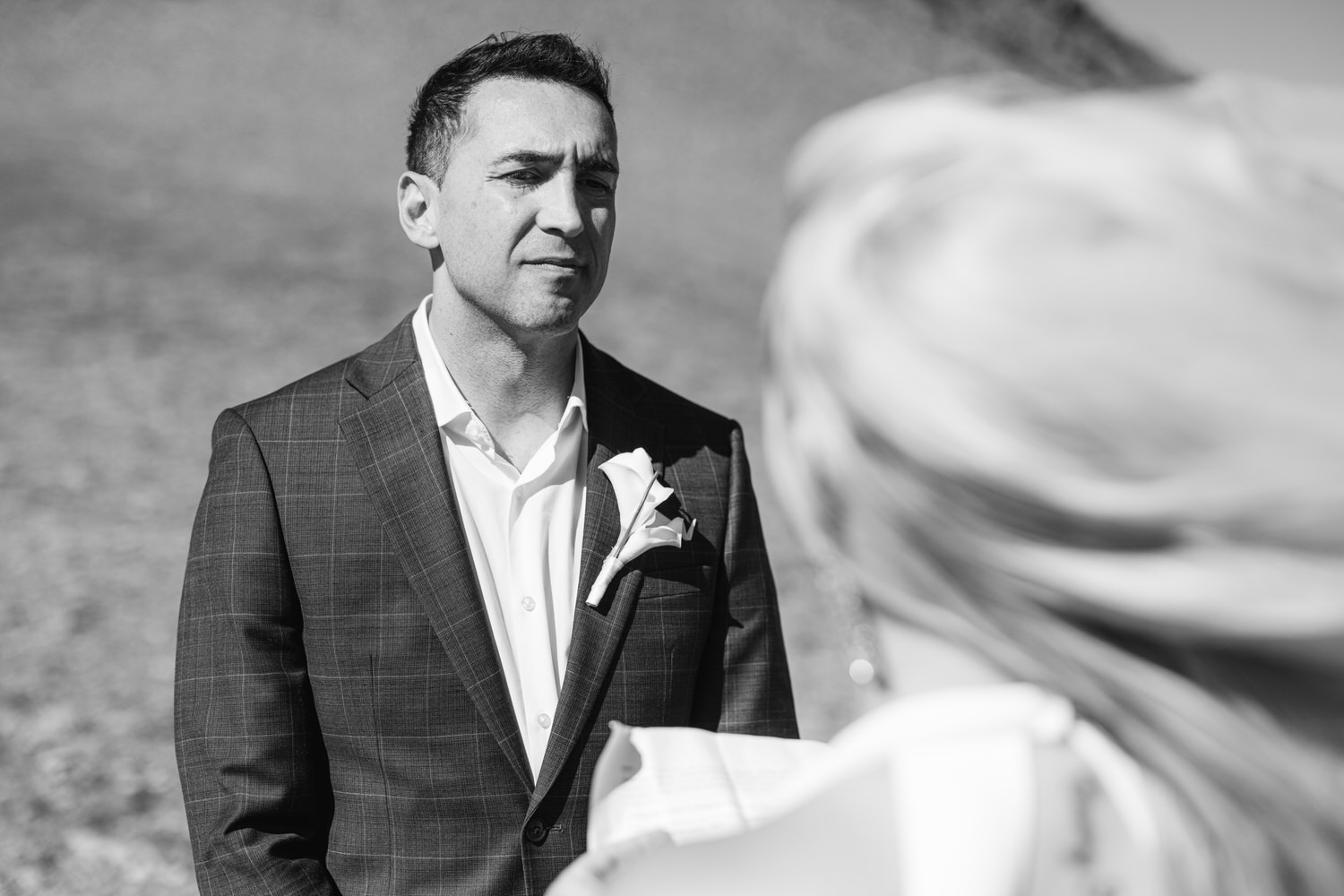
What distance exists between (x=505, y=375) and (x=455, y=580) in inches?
17.0

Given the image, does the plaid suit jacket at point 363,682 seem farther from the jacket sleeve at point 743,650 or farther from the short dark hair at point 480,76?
the short dark hair at point 480,76

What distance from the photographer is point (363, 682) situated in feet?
7.39

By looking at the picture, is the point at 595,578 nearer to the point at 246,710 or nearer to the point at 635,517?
the point at 635,517

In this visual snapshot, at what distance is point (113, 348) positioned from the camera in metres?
12.3

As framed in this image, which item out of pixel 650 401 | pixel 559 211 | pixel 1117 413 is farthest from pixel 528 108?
pixel 1117 413

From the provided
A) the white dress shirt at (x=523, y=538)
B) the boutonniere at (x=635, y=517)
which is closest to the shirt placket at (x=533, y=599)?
the white dress shirt at (x=523, y=538)

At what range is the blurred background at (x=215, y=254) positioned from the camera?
7.05 metres

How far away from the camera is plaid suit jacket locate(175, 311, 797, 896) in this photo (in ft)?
7.22

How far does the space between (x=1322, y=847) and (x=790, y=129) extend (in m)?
28.1

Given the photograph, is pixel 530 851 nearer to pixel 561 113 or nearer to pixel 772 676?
pixel 772 676

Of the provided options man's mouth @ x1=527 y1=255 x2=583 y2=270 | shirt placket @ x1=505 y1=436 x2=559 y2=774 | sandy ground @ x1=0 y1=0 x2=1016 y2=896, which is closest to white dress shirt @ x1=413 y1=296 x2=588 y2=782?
shirt placket @ x1=505 y1=436 x2=559 y2=774

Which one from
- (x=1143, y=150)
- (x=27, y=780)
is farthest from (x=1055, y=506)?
(x=27, y=780)

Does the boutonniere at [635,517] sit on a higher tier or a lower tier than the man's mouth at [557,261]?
lower

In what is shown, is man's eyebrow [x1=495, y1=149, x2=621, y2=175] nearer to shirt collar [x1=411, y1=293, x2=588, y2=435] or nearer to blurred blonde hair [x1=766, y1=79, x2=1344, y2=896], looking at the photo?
shirt collar [x1=411, y1=293, x2=588, y2=435]
